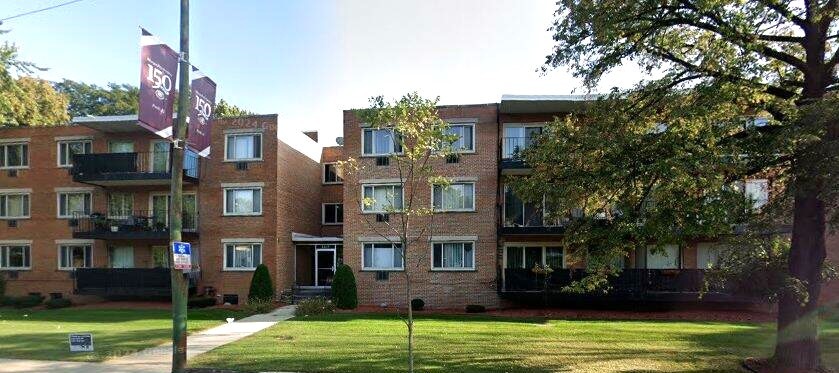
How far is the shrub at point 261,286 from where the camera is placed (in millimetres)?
23891

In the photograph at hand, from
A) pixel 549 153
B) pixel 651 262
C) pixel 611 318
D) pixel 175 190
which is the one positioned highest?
pixel 549 153

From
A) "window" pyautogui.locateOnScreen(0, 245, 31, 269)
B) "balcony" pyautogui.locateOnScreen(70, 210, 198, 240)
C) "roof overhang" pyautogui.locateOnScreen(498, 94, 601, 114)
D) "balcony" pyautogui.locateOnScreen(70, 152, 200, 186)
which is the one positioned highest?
"roof overhang" pyautogui.locateOnScreen(498, 94, 601, 114)

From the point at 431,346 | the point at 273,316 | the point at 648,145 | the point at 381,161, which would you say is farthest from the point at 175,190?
the point at 381,161

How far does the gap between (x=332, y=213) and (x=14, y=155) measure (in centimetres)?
1613

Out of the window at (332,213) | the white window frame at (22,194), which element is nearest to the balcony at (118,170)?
the white window frame at (22,194)

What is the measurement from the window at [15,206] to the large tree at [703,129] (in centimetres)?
2774

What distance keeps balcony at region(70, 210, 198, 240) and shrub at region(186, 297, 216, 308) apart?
327 cm

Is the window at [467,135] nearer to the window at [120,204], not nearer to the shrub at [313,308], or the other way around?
the shrub at [313,308]

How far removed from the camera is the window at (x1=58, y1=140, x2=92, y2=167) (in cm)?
2827

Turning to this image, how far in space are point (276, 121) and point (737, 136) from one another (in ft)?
66.5

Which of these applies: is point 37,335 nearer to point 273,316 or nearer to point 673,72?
point 273,316

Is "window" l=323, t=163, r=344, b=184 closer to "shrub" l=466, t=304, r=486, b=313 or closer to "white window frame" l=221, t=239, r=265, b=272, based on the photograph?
"white window frame" l=221, t=239, r=265, b=272

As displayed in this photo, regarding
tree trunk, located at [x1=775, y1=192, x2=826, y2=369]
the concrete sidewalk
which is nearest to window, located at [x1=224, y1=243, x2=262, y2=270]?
the concrete sidewalk

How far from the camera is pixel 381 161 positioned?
83.0 ft
